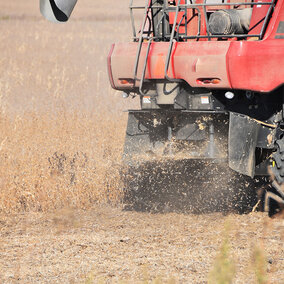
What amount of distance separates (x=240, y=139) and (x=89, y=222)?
1.59 m

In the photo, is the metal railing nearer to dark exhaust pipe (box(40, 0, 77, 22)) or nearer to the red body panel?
the red body panel

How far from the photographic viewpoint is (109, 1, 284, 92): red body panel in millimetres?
5035

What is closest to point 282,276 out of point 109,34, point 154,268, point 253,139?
point 154,268

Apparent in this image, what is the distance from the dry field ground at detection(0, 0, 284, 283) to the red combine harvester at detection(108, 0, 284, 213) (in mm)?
637

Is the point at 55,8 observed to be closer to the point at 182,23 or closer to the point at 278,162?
the point at 182,23

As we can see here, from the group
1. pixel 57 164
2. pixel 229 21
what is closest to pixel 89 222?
pixel 57 164

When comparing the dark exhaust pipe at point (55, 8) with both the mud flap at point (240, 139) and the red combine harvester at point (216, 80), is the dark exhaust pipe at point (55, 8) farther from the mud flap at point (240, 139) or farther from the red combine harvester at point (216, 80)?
the mud flap at point (240, 139)

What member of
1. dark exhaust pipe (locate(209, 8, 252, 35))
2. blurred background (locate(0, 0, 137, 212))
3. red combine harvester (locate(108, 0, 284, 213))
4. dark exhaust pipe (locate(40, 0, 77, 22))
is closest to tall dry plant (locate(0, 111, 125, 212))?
blurred background (locate(0, 0, 137, 212))

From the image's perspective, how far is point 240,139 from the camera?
17.5 ft

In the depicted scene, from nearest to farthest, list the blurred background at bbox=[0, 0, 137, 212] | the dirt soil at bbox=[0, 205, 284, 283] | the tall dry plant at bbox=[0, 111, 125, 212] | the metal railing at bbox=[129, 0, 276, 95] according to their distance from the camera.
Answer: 1. the dirt soil at bbox=[0, 205, 284, 283]
2. the metal railing at bbox=[129, 0, 276, 95]
3. the tall dry plant at bbox=[0, 111, 125, 212]
4. the blurred background at bbox=[0, 0, 137, 212]

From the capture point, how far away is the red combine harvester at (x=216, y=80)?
16.8 feet

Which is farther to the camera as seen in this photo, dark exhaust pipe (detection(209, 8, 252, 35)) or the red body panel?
dark exhaust pipe (detection(209, 8, 252, 35))

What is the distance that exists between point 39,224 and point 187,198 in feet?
5.39

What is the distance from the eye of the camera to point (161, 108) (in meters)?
5.84
